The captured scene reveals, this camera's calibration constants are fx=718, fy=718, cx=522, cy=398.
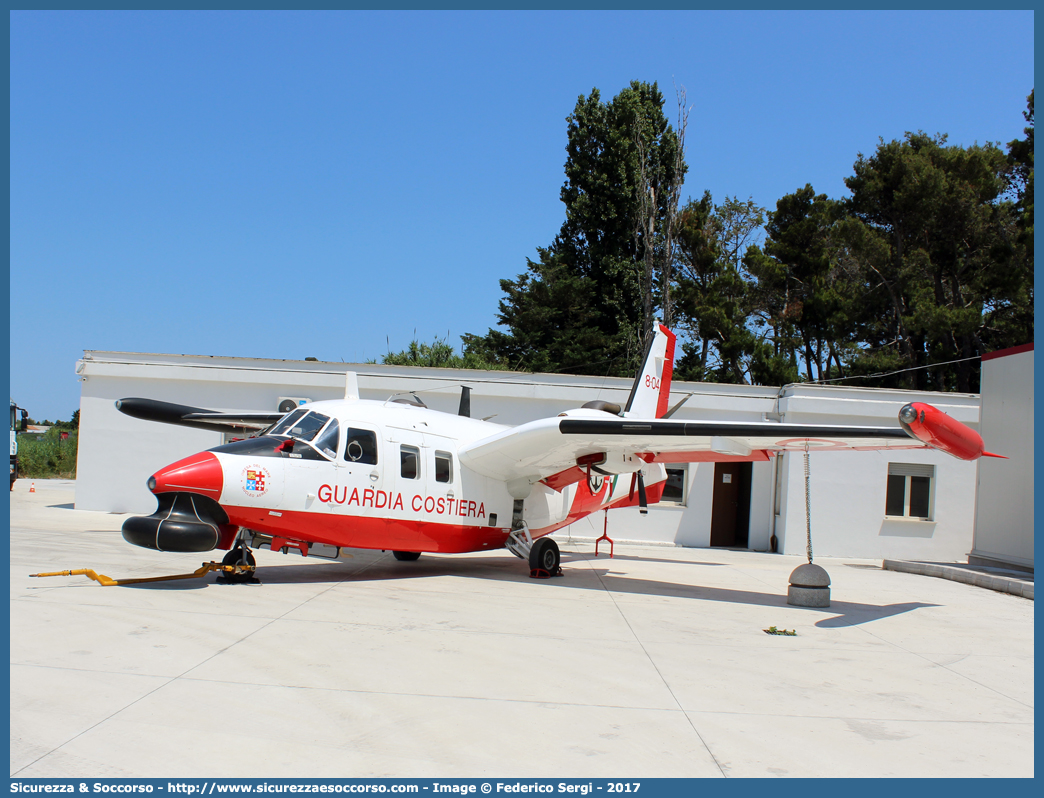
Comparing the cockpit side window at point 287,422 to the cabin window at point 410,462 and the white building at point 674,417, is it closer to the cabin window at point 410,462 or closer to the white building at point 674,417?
the cabin window at point 410,462

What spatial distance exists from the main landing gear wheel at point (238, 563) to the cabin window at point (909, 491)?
1564 centimetres

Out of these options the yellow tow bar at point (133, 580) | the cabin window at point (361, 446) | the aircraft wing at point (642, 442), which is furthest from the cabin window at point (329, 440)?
the aircraft wing at point (642, 442)

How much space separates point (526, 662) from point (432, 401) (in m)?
12.6

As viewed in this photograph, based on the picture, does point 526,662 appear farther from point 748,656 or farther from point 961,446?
point 961,446

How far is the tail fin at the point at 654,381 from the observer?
1455 centimetres

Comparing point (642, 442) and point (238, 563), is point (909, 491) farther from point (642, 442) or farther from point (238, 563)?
point (238, 563)

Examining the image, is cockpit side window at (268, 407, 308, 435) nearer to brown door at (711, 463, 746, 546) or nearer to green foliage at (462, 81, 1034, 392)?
brown door at (711, 463, 746, 546)

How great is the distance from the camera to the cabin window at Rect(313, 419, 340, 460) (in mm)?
9930

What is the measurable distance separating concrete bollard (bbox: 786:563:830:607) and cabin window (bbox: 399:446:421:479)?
5.75 m

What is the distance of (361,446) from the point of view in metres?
10.3

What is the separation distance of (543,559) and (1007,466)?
10566mm

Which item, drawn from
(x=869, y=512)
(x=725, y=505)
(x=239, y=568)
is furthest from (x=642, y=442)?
(x=725, y=505)

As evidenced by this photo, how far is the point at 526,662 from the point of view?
632 cm

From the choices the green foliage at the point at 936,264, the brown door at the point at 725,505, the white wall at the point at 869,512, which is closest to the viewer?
the white wall at the point at 869,512
